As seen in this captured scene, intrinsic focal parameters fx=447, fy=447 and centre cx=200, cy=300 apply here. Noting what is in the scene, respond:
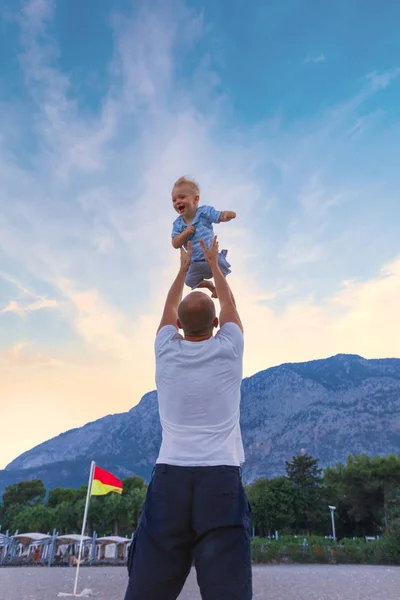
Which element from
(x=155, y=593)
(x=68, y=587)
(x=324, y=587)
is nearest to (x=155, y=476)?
(x=155, y=593)

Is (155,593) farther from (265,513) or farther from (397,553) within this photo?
(265,513)

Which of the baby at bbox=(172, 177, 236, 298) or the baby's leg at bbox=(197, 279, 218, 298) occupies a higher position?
the baby at bbox=(172, 177, 236, 298)

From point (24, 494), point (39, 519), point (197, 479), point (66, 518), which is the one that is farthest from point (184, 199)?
point (24, 494)

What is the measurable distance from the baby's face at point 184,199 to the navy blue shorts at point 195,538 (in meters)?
2.92

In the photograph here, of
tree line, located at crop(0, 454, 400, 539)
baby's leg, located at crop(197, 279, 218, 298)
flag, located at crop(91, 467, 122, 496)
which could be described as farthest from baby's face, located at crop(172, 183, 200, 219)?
tree line, located at crop(0, 454, 400, 539)

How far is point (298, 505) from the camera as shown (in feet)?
211

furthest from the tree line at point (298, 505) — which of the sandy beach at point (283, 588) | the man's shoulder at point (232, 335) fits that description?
the man's shoulder at point (232, 335)

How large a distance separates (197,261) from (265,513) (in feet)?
221

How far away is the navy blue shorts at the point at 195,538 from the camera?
2.41m

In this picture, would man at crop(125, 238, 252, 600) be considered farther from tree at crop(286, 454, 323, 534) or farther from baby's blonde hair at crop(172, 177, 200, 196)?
tree at crop(286, 454, 323, 534)

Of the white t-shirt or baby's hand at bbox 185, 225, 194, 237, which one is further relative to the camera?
baby's hand at bbox 185, 225, 194, 237

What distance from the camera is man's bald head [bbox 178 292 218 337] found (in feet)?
10.3

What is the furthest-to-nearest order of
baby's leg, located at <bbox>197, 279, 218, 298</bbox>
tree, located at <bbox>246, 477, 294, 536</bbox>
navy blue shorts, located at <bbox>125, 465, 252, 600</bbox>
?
tree, located at <bbox>246, 477, 294, 536</bbox> → baby's leg, located at <bbox>197, 279, 218, 298</bbox> → navy blue shorts, located at <bbox>125, 465, 252, 600</bbox>

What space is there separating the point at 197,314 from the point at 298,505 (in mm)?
69513
